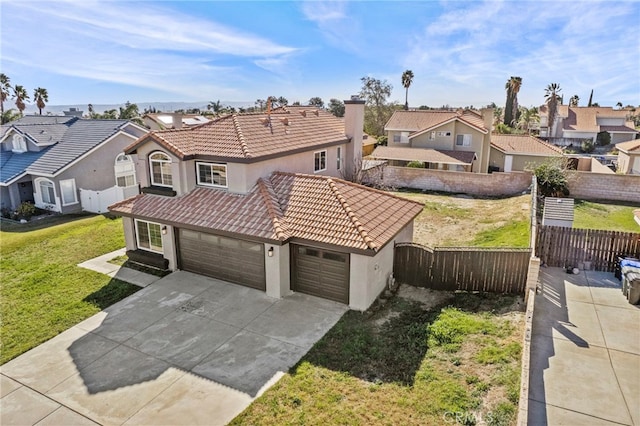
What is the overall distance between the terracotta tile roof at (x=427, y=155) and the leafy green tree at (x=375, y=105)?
2384 centimetres

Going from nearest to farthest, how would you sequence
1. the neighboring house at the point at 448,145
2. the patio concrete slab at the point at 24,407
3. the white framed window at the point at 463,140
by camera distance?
the patio concrete slab at the point at 24,407, the neighboring house at the point at 448,145, the white framed window at the point at 463,140

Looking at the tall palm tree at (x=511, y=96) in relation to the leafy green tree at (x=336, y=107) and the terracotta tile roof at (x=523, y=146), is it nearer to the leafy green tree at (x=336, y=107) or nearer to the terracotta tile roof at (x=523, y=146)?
the terracotta tile roof at (x=523, y=146)

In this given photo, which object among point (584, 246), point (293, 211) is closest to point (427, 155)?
point (584, 246)

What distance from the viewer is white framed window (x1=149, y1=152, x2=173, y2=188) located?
56.6 ft

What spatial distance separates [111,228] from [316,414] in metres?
18.3

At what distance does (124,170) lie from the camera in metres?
30.3

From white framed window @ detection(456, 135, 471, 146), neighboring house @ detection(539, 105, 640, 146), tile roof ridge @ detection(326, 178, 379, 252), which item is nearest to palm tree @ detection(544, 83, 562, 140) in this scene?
neighboring house @ detection(539, 105, 640, 146)

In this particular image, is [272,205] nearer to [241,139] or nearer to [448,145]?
[241,139]

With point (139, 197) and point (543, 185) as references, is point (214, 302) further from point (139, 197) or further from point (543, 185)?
point (543, 185)

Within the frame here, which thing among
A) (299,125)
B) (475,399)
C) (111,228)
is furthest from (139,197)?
(475,399)

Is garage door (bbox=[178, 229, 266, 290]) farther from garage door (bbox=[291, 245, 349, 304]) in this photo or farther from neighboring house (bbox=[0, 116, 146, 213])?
neighboring house (bbox=[0, 116, 146, 213])

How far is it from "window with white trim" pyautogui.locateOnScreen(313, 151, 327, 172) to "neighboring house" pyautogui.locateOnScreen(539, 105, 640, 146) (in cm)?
5751

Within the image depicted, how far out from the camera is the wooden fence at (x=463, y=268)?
13492 millimetres

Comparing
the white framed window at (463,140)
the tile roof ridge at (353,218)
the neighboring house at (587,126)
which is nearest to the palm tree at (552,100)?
the neighboring house at (587,126)
